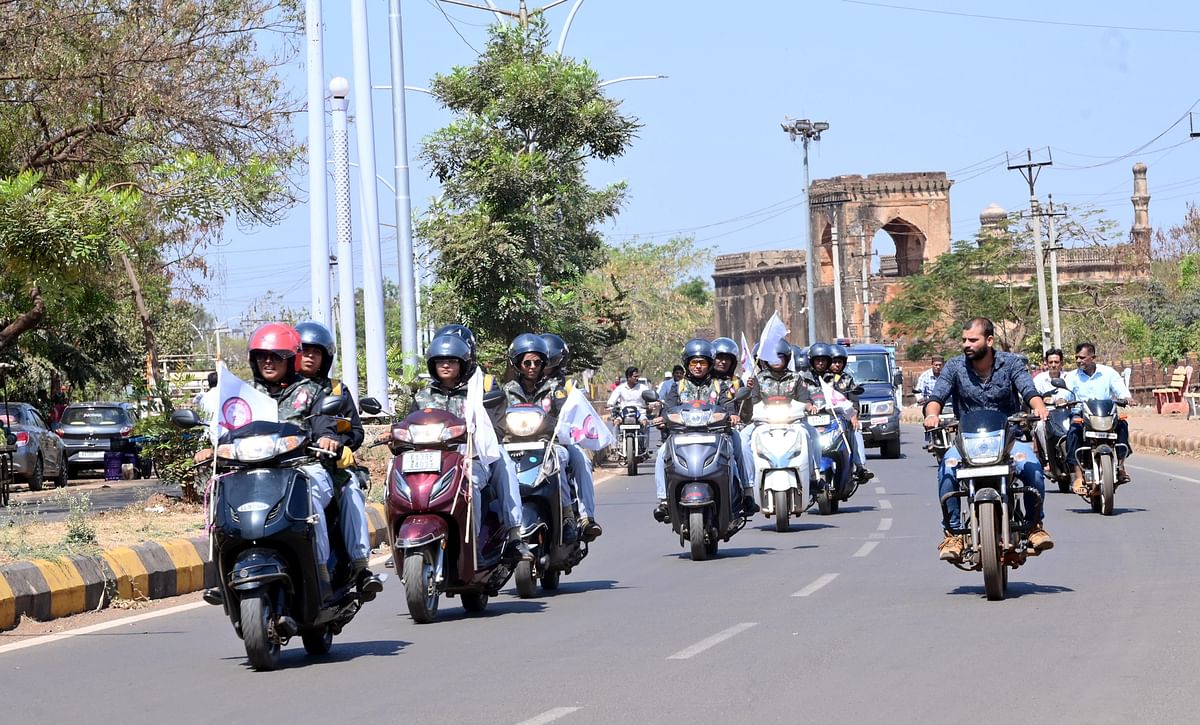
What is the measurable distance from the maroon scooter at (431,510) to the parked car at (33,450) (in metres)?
18.8

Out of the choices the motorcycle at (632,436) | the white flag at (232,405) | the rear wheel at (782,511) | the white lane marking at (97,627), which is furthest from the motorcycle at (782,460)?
the motorcycle at (632,436)

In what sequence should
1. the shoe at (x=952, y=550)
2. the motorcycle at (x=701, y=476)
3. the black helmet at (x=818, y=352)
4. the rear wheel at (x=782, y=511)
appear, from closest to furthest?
the shoe at (x=952, y=550)
the motorcycle at (x=701, y=476)
the rear wheel at (x=782, y=511)
the black helmet at (x=818, y=352)

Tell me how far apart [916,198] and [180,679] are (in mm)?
101822

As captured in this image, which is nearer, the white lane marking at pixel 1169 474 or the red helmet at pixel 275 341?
the red helmet at pixel 275 341

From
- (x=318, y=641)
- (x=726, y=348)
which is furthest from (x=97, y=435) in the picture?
(x=318, y=641)

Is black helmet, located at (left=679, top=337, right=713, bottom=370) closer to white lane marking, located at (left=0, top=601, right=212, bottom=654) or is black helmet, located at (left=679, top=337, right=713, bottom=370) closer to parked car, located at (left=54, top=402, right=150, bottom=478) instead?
white lane marking, located at (left=0, top=601, right=212, bottom=654)

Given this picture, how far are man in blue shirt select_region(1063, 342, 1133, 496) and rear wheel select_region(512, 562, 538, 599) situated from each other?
336 inches

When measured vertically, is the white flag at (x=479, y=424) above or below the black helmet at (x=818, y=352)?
below

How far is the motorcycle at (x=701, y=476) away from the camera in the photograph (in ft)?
47.8

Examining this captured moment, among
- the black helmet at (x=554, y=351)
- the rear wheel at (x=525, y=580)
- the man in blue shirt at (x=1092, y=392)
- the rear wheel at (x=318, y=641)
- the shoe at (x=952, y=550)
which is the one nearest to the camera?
the rear wheel at (x=318, y=641)

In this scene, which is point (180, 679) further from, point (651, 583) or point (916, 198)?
point (916, 198)

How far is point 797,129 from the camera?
68062 millimetres

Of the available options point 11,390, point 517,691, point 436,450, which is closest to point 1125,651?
point 517,691

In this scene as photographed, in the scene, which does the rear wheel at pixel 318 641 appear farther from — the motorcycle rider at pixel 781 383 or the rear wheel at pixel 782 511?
the motorcycle rider at pixel 781 383
